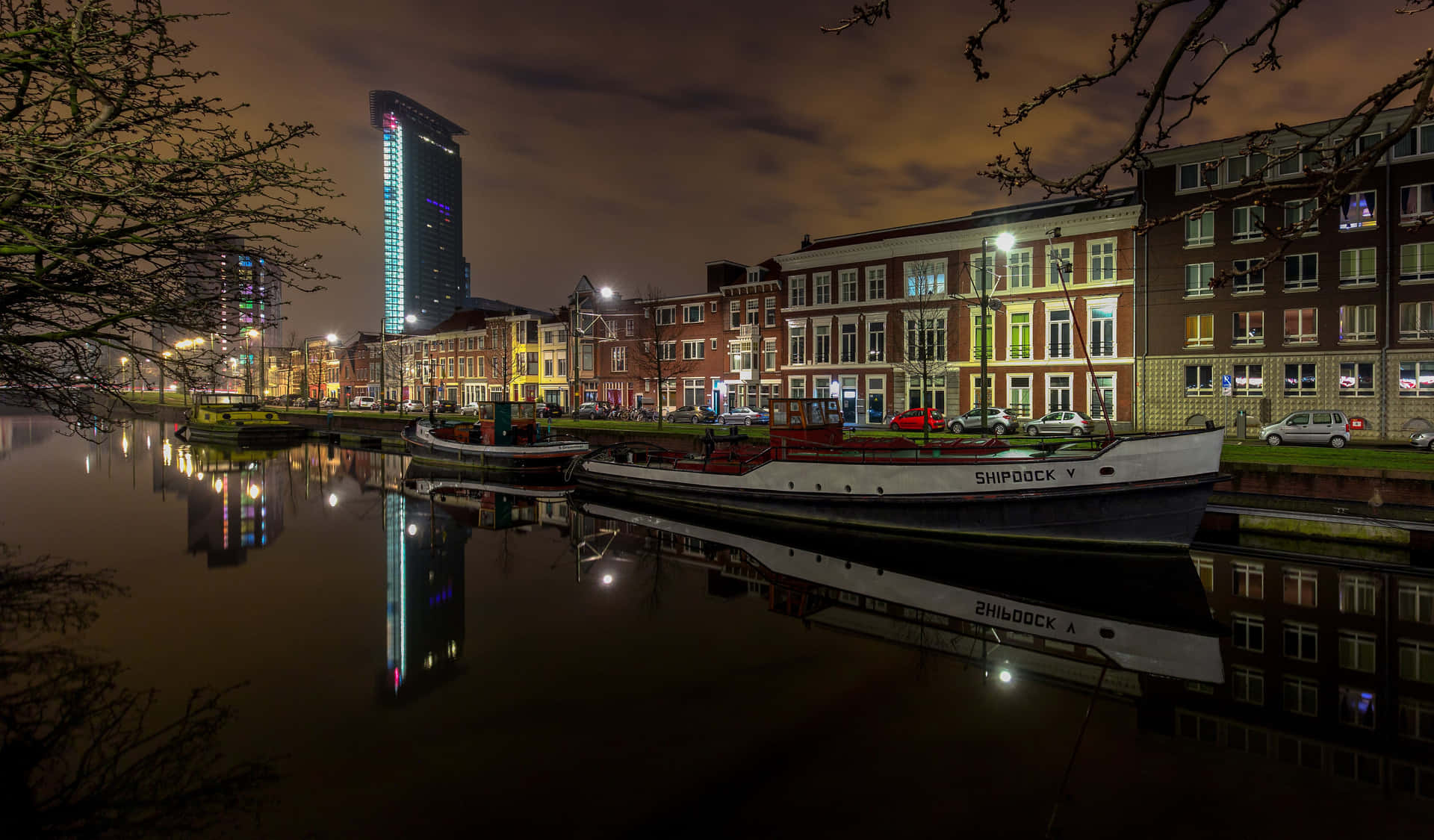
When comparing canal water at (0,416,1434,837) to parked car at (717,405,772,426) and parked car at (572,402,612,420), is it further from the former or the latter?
parked car at (572,402,612,420)

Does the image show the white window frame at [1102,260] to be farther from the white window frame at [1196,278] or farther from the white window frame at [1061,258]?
the white window frame at [1196,278]

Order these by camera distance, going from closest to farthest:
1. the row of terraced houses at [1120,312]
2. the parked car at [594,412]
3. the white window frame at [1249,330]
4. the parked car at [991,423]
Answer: the row of terraced houses at [1120,312], the parked car at [991,423], the white window frame at [1249,330], the parked car at [594,412]

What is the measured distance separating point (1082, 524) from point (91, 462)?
44164 mm

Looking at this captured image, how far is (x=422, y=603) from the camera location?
39.1 ft

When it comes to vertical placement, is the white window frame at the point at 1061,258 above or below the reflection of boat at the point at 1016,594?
above

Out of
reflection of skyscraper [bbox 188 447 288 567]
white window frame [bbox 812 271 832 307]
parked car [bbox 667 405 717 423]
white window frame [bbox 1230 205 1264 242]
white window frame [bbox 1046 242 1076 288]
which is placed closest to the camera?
reflection of skyscraper [bbox 188 447 288 567]

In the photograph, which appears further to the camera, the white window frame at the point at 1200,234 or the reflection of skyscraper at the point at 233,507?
the white window frame at the point at 1200,234

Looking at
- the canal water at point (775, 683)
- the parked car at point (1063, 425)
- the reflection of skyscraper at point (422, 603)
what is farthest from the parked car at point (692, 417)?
the canal water at point (775, 683)

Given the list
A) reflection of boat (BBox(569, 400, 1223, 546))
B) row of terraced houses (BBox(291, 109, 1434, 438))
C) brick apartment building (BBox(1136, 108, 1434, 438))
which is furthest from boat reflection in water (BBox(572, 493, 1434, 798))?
brick apartment building (BBox(1136, 108, 1434, 438))

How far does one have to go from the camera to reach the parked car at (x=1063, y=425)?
31.8 meters

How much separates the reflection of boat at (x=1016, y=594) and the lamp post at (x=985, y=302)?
723cm

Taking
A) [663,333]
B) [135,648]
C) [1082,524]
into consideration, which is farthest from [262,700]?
[663,333]

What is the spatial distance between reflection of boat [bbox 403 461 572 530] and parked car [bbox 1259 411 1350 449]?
92.0 ft

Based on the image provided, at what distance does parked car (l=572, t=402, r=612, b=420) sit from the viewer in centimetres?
5428
